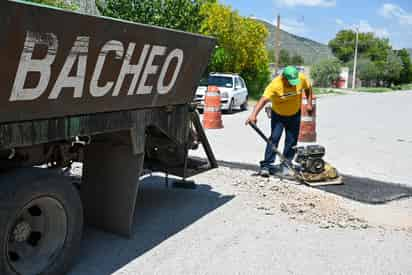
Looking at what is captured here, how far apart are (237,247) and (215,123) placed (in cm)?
899

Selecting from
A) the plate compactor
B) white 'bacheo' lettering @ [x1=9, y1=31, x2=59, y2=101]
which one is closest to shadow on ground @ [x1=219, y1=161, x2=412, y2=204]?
the plate compactor

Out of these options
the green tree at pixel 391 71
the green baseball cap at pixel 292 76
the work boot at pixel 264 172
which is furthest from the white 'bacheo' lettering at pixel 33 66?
the green tree at pixel 391 71

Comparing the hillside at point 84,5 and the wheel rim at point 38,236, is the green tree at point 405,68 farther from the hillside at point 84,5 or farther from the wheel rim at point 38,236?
the wheel rim at point 38,236

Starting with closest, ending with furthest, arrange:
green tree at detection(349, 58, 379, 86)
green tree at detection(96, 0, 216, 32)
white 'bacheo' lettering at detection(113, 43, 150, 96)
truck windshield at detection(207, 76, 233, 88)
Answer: white 'bacheo' lettering at detection(113, 43, 150, 96) < truck windshield at detection(207, 76, 233, 88) < green tree at detection(96, 0, 216, 32) < green tree at detection(349, 58, 379, 86)

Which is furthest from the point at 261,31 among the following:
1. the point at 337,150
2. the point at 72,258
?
the point at 72,258

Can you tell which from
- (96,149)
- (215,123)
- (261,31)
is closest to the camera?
(96,149)

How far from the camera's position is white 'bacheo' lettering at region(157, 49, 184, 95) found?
14.4 feet

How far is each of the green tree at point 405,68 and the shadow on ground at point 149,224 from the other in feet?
320

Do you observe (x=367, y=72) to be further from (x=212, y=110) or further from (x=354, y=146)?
(x=354, y=146)

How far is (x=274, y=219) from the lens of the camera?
538cm

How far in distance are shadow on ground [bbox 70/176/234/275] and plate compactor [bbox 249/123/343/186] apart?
1.32m

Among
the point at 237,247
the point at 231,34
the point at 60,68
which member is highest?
the point at 231,34

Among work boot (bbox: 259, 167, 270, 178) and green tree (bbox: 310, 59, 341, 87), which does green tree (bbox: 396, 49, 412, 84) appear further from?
work boot (bbox: 259, 167, 270, 178)

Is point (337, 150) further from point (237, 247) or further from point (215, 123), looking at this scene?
point (237, 247)
